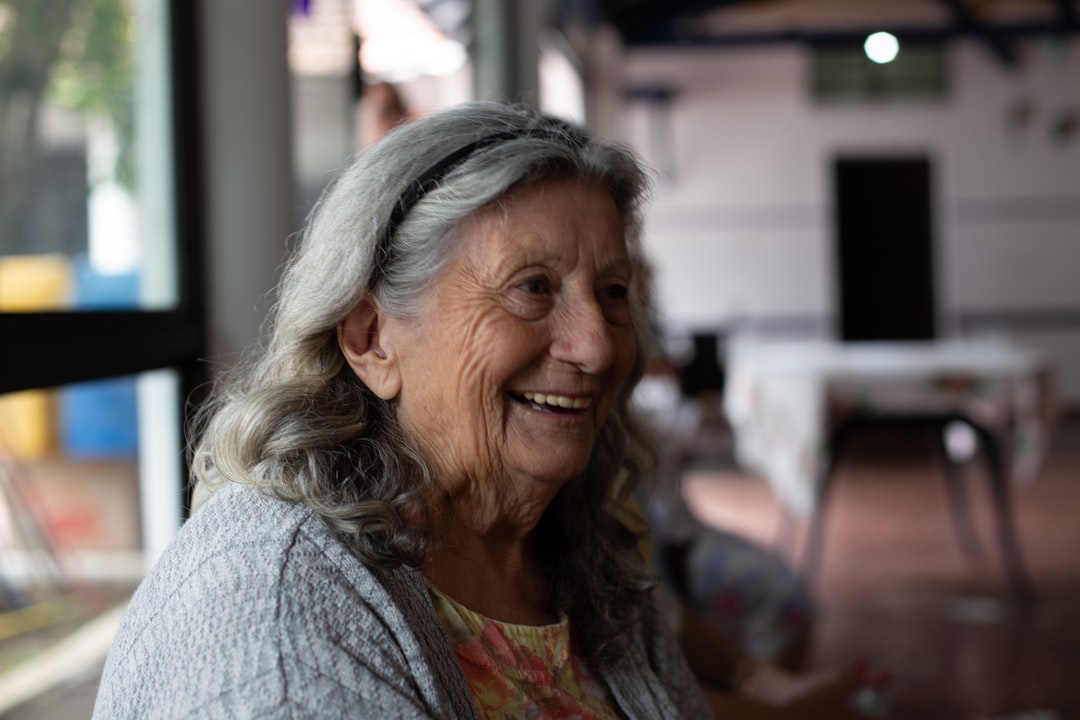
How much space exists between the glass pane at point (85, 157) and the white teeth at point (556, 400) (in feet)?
2.52

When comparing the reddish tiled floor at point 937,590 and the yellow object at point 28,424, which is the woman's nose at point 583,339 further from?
the reddish tiled floor at point 937,590

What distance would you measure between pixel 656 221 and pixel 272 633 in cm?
1116

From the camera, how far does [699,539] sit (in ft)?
9.53

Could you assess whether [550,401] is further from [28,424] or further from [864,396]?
[864,396]

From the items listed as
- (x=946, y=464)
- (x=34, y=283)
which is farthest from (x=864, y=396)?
(x=34, y=283)

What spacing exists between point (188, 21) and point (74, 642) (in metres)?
1.07

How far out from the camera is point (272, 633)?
0.92 meters

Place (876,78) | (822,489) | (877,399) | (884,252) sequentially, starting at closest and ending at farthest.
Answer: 1. (822,489)
2. (877,399)
3. (876,78)
4. (884,252)

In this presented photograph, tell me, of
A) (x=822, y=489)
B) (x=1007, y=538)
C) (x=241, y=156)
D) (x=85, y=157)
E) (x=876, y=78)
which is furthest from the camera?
(x=876, y=78)

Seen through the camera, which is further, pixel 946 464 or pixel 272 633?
pixel 946 464

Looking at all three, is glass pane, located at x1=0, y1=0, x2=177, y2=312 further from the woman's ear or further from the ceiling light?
the ceiling light

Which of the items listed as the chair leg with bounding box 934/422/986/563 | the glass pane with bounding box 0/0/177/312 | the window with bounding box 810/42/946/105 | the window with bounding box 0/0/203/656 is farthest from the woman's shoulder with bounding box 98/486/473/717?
the window with bounding box 810/42/946/105

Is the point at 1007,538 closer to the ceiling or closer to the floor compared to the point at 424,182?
closer to the floor

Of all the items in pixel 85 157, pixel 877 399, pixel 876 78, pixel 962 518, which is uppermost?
pixel 876 78
